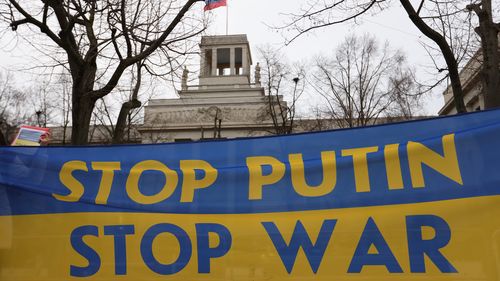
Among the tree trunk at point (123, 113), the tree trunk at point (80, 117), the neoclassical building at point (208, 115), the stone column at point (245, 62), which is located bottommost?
the tree trunk at point (80, 117)

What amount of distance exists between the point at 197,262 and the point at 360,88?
26993 millimetres

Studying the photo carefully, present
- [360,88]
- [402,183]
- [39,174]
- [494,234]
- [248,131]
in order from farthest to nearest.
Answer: [248,131] → [360,88] → [39,174] → [402,183] → [494,234]

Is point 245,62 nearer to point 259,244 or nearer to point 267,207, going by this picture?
point 267,207

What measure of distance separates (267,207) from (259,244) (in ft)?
1.07

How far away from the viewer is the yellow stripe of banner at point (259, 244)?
10.8 feet

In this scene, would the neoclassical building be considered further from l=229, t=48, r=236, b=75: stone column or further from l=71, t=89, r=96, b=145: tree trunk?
l=71, t=89, r=96, b=145: tree trunk

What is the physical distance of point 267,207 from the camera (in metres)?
3.71

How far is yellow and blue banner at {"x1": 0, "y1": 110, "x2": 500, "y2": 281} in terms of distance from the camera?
338 centimetres

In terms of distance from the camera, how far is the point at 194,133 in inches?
1857

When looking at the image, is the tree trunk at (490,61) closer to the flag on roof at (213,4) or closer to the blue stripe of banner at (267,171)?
the blue stripe of banner at (267,171)

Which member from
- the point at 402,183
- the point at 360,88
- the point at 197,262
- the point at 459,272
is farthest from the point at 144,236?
the point at 360,88

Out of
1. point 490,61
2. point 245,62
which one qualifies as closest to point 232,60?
point 245,62

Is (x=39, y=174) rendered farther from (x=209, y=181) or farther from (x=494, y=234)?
(x=494, y=234)

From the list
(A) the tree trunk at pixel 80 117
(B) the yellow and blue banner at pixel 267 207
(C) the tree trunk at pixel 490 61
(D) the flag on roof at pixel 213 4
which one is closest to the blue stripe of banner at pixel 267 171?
(B) the yellow and blue banner at pixel 267 207
